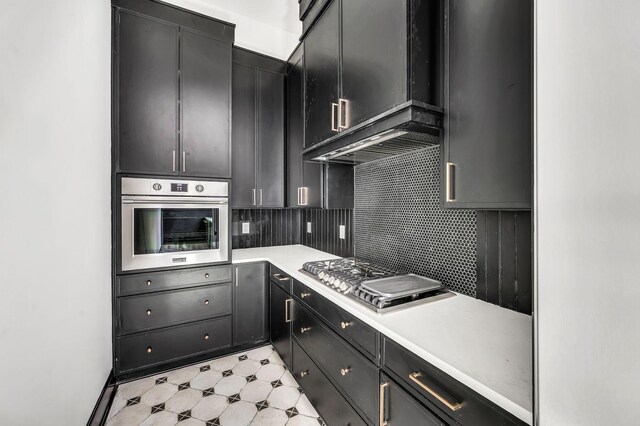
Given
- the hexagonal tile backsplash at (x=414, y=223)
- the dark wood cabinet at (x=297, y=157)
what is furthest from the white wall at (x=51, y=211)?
the hexagonal tile backsplash at (x=414, y=223)

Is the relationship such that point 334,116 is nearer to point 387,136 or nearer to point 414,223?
point 387,136

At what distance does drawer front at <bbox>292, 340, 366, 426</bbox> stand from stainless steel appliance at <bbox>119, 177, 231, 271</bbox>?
1.05m

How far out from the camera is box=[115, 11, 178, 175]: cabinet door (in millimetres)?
1982

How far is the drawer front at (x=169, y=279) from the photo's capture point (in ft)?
6.59

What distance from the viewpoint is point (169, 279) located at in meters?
2.14

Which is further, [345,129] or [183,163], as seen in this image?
[183,163]

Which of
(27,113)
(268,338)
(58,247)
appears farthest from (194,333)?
(27,113)

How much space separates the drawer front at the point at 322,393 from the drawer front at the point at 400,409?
0.21 meters

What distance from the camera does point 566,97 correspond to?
52 centimetres

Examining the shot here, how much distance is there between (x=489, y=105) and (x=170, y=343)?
262cm

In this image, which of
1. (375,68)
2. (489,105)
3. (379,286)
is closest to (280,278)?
(379,286)

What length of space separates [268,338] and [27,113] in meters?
2.32

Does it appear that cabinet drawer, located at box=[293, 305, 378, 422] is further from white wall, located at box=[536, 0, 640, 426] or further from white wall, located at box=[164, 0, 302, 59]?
white wall, located at box=[164, 0, 302, 59]

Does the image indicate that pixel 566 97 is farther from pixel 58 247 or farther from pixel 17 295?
pixel 58 247
